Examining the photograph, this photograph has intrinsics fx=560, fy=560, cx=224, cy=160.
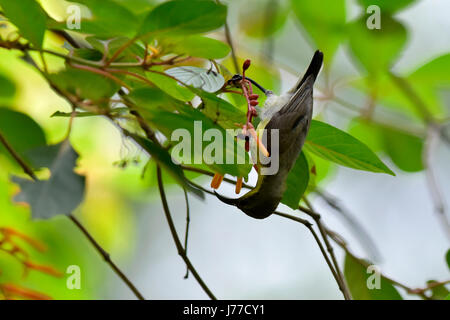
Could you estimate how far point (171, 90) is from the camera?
613 millimetres

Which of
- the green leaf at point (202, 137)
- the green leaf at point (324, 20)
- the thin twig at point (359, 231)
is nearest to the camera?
the green leaf at point (202, 137)

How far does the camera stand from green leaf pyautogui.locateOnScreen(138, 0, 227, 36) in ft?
1.96

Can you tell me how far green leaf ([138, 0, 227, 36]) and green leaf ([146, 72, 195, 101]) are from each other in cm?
5

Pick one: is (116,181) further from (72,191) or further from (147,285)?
(147,285)

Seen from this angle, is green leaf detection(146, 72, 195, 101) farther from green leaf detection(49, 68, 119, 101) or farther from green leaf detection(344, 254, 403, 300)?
green leaf detection(344, 254, 403, 300)

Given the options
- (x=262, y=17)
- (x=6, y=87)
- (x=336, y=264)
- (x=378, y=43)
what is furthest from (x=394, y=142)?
(x=6, y=87)

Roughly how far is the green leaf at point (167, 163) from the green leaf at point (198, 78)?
83mm

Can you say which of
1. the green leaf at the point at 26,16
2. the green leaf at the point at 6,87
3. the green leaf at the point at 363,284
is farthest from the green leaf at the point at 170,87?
the green leaf at the point at 6,87

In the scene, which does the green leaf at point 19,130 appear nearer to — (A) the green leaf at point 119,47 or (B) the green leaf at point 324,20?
(A) the green leaf at point 119,47

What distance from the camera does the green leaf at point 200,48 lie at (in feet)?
2.10

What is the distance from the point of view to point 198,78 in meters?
0.57

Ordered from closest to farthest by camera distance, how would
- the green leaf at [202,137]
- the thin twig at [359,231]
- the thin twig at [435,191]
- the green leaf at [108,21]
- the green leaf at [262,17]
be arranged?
the green leaf at [202,137] → the green leaf at [108,21] → the thin twig at [359,231] → the thin twig at [435,191] → the green leaf at [262,17]

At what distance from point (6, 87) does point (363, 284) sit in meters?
0.70
